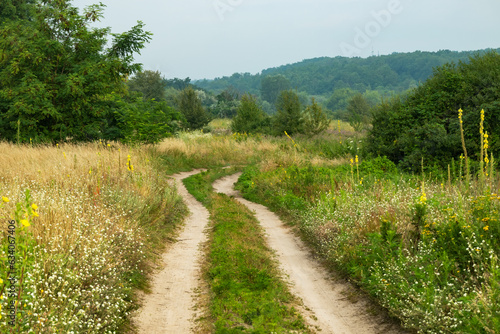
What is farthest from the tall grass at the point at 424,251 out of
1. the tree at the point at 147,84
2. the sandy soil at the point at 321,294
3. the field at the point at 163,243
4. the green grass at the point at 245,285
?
the tree at the point at 147,84

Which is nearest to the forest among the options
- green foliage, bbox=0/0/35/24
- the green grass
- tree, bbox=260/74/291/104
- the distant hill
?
the green grass

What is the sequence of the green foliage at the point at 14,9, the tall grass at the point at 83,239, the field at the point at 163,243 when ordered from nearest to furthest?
the tall grass at the point at 83,239
the field at the point at 163,243
the green foliage at the point at 14,9

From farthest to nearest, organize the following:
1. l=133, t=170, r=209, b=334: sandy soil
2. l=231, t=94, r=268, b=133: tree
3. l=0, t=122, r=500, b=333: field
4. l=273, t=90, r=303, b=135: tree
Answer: l=231, t=94, r=268, b=133: tree, l=273, t=90, r=303, b=135: tree, l=133, t=170, r=209, b=334: sandy soil, l=0, t=122, r=500, b=333: field

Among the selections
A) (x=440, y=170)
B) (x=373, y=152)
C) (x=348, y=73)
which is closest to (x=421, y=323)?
(x=440, y=170)

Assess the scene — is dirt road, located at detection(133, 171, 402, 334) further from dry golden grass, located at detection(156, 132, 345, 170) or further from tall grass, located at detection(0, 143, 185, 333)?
dry golden grass, located at detection(156, 132, 345, 170)

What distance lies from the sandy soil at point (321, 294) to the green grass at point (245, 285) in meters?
0.26

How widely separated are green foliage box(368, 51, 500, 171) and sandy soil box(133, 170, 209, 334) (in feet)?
27.2

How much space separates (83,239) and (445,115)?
42.3 ft

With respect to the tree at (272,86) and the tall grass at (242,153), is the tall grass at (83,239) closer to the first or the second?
the tall grass at (242,153)

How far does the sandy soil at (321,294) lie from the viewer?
5.62 meters

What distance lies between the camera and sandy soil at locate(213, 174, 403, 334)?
5.62 metres

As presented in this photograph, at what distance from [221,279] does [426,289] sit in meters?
3.14

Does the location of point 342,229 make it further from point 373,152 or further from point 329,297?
point 373,152

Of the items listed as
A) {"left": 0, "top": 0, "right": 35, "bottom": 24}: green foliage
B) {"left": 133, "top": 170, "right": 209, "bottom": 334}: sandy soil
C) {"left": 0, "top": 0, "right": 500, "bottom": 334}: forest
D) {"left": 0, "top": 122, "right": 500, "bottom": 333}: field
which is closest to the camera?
{"left": 0, "top": 122, "right": 500, "bottom": 333}: field
